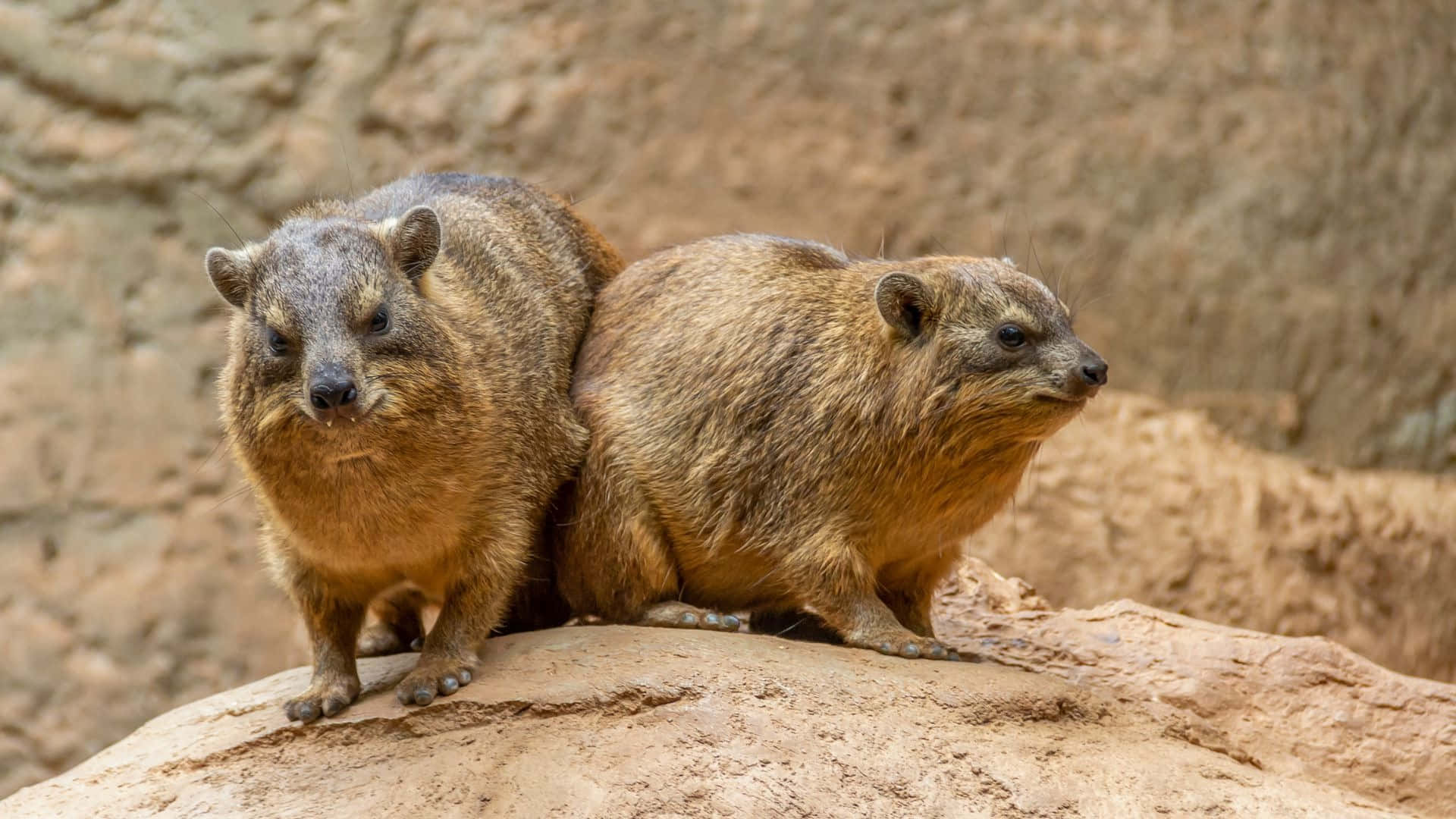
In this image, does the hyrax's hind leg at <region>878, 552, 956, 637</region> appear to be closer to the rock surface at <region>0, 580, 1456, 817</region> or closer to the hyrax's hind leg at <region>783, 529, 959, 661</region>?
the hyrax's hind leg at <region>783, 529, 959, 661</region>

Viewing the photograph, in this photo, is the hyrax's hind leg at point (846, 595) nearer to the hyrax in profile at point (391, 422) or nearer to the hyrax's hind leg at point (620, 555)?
the hyrax's hind leg at point (620, 555)

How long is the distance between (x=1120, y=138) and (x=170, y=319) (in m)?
6.01

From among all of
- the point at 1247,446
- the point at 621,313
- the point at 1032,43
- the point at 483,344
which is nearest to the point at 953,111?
the point at 1032,43

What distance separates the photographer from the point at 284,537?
5.90 meters

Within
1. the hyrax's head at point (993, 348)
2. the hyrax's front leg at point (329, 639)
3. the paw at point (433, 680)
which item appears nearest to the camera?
the paw at point (433, 680)

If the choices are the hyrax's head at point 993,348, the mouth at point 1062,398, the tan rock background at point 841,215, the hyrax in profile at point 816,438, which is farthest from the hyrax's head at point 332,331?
the tan rock background at point 841,215

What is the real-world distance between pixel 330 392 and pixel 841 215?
4980mm

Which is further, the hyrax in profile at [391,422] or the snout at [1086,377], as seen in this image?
the snout at [1086,377]

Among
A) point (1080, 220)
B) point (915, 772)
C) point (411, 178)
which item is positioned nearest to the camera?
point (915, 772)

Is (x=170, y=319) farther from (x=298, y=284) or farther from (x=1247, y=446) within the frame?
(x=1247, y=446)

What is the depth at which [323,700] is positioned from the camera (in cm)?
562

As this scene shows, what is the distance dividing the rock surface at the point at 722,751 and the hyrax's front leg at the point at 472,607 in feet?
0.38

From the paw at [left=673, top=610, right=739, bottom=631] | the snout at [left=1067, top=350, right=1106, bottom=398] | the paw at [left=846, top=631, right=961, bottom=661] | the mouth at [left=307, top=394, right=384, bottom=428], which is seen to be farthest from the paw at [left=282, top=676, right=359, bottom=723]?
the snout at [left=1067, top=350, right=1106, bottom=398]

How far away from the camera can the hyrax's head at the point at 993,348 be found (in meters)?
5.79
